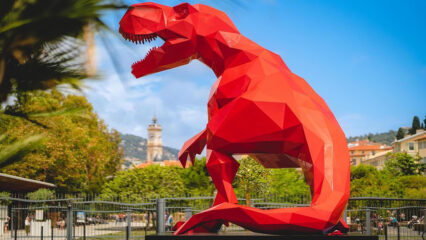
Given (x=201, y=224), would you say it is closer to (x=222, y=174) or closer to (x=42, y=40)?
(x=222, y=174)

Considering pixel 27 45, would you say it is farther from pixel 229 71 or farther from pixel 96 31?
pixel 229 71

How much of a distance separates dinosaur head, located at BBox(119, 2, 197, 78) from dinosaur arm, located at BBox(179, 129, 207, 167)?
1.24 m

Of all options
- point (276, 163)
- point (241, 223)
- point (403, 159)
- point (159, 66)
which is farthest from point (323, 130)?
point (403, 159)

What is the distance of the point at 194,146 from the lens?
291 inches

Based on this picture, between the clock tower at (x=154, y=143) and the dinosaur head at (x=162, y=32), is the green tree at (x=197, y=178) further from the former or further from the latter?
the clock tower at (x=154, y=143)

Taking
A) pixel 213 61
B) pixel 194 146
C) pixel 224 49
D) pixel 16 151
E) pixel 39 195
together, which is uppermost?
pixel 224 49

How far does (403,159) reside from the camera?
48.9m

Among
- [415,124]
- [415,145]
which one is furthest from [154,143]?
[415,145]

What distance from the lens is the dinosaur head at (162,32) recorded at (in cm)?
726

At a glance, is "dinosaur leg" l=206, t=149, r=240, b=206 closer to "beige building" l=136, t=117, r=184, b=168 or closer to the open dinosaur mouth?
the open dinosaur mouth

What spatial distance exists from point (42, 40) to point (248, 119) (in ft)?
9.99

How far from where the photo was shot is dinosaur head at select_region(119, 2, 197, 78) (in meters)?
7.26

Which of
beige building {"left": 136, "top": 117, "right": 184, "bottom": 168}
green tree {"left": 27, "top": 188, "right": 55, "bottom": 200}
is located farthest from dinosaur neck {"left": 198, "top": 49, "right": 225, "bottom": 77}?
beige building {"left": 136, "top": 117, "right": 184, "bottom": 168}

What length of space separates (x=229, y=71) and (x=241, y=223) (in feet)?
7.74
